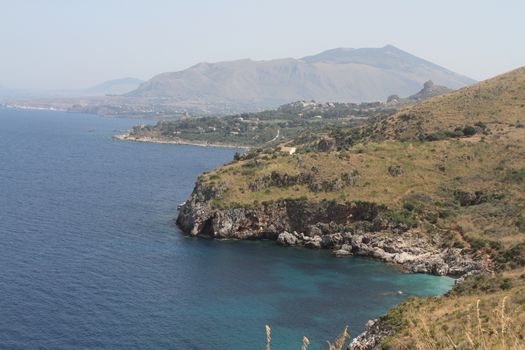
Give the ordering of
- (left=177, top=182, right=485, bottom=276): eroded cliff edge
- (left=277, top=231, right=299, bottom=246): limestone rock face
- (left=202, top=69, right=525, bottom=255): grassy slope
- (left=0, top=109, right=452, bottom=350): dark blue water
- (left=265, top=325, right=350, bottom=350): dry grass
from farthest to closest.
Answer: (left=277, top=231, right=299, bottom=246): limestone rock face < (left=202, top=69, right=525, bottom=255): grassy slope < (left=177, top=182, right=485, bottom=276): eroded cliff edge < (left=0, top=109, right=452, bottom=350): dark blue water < (left=265, top=325, right=350, bottom=350): dry grass

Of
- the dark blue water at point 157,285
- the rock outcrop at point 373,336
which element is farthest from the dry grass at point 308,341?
the dark blue water at point 157,285

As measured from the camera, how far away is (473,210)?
88.4 m

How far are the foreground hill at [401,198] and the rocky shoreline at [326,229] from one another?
0.56 ft

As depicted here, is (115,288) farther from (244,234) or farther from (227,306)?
(244,234)

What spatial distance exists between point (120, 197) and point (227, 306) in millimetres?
66623

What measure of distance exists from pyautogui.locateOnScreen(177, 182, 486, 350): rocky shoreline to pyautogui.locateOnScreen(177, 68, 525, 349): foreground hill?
17cm

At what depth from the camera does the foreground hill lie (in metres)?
81.6

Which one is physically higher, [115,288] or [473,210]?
[473,210]

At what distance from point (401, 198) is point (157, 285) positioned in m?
45.5

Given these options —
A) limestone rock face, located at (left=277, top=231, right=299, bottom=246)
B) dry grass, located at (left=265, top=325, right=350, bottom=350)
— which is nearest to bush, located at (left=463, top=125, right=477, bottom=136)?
limestone rock face, located at (left=277, top=231, right=299, bottom=246)

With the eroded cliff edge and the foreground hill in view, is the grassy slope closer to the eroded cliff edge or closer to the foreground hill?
the foreground hill

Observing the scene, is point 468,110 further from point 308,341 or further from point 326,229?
point 308,341

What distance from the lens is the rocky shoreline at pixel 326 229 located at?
81.9 metres

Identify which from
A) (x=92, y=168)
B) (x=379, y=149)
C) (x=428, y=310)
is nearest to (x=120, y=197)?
(x=92, y=168)
